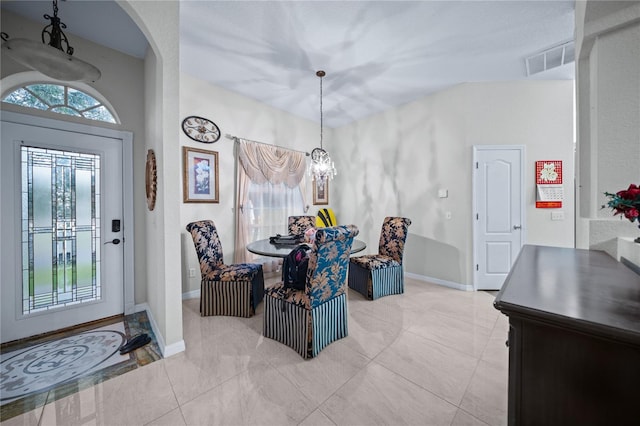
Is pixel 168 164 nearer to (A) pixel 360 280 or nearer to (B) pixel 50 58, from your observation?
(B) pixel 50 58

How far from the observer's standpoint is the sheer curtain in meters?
3.64

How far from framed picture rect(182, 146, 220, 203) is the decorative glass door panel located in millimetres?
856

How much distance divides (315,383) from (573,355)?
4.88 feet

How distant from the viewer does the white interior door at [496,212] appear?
3.36 m

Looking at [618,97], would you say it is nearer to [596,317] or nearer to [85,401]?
[596,317]

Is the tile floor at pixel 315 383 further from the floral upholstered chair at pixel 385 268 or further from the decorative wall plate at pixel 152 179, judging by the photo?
the decorative wall plate at pixel 152 179

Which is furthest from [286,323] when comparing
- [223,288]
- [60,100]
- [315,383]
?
[60,100]

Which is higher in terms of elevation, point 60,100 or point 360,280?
point 60,100

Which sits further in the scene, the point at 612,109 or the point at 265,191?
the point at 265,191

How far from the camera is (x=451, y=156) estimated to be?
3.62 meters

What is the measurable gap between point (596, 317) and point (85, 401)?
2591mm

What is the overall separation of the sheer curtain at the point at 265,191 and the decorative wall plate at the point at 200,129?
39cm

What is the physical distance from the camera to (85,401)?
60.4 inches

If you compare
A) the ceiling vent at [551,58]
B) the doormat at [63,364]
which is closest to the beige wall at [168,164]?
the doormat at [63,364]
